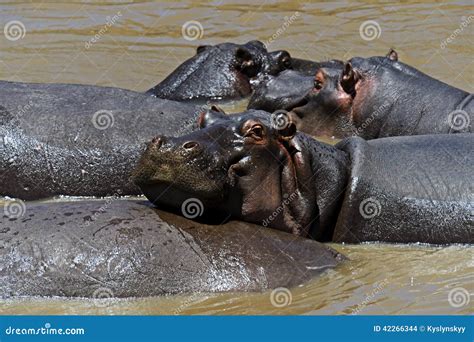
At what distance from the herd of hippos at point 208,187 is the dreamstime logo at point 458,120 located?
0.01 m

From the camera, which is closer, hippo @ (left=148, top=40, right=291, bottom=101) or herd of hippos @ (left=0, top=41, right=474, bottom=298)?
herd of hippos @ (left=0, top=41, right=474, bottom=298)

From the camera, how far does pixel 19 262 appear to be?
6059 mm

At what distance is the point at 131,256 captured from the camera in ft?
20.1

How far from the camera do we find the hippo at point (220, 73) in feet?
36.2

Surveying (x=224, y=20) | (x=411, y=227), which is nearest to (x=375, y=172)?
(x=411, y=227)

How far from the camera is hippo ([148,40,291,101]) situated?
435 inches

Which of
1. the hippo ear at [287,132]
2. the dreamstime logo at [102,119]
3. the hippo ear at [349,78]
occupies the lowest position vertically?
the dreamstime logo at [102,119]

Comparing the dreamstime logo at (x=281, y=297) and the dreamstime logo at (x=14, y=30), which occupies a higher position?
the dreamstime logo at (x=281, y=297)
